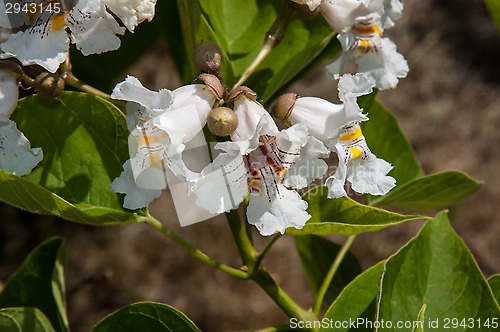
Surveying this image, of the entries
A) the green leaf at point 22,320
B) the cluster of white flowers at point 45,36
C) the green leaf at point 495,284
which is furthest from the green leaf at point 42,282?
the green leaf at point 495,284

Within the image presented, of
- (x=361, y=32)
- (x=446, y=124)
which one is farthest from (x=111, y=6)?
(x=446, y=124)

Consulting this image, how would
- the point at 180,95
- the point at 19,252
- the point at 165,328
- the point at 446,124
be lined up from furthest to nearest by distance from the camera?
the point at 446,124, the point at 19,252, the point at 165,328, the point at 180,95

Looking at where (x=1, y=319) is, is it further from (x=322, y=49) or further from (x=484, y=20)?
(x=484, y=20)

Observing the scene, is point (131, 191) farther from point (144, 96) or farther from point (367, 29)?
point (367, 29)

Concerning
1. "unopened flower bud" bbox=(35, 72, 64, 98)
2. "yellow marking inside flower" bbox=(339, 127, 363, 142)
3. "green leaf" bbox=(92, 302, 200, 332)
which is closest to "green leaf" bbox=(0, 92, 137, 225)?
"unopened flower bud" bbox=(35, 72, 64, 98)

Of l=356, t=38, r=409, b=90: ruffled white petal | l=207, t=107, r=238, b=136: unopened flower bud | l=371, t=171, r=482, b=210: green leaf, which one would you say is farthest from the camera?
l=371, t=171, r=482, b=210: green leaf

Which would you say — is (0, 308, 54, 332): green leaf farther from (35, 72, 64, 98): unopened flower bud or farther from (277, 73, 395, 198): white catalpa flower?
(277, 73, 395, 198): white catalpa flower
